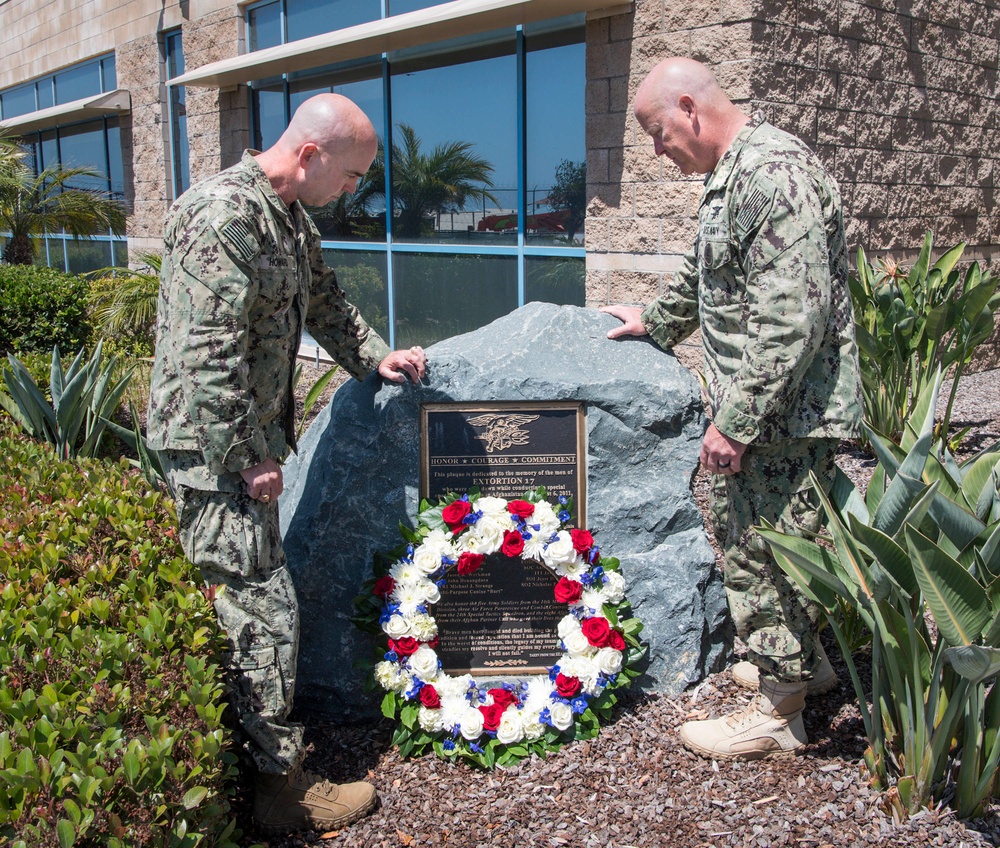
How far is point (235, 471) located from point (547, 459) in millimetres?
1248

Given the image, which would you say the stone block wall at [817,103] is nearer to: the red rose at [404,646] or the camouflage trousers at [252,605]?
the red rose at [404,646]

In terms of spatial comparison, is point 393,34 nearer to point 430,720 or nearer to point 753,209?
point 753,209

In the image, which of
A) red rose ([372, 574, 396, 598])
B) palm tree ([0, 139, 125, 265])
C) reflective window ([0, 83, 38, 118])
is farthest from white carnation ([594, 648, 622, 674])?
reflective window ([0, 83, 38, 118])

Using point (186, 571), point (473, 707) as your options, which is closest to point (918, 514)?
point (473, 707)

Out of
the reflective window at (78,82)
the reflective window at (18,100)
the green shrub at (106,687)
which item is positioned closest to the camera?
the green shrub at (106,687)

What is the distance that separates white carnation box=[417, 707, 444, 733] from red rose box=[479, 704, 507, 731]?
A: 14 cm

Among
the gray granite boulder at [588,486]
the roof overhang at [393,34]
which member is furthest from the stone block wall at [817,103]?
the gray granite boulder at [588,486]

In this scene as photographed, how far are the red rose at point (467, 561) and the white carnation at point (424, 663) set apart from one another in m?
0.30

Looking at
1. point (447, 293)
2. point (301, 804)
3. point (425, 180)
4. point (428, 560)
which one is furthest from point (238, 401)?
point (425, 180)

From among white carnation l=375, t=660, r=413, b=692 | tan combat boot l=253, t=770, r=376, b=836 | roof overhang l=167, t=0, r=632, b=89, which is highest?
roof overhang l=167, t=0, r=632, b=89

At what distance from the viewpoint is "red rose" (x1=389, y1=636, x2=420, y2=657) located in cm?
308

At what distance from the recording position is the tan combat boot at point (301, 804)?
267cm

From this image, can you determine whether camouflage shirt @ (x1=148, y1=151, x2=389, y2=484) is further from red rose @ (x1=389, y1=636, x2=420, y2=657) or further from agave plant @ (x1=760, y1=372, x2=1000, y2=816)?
agave plant @ (x1=760, y1=372, x2=1000, y2=816)

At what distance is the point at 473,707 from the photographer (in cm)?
309
